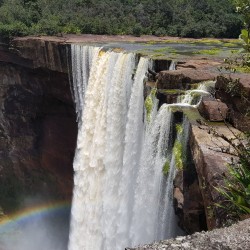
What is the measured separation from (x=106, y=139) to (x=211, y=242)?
1241 centimetres

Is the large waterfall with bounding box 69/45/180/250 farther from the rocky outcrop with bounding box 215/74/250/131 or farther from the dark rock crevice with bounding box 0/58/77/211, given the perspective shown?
the dark rock crevice with bounding box 0/58/77/211

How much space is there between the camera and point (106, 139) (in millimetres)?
15109

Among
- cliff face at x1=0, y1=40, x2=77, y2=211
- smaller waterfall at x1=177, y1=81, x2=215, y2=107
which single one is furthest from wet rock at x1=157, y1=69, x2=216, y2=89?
cliff face at x1=0, y1=40, x2=77, y2=211

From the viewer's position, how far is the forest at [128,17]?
29.0 metres

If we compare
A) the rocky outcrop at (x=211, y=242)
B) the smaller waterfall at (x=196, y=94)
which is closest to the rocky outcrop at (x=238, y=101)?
the smaller waterfall at (x=196, y=94)

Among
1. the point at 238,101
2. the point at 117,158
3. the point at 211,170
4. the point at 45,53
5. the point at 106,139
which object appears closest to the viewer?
the point at 211,170

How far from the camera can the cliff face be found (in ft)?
74.4

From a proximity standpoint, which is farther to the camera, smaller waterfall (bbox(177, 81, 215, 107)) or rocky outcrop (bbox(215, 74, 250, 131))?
smaller waterfall (bbox(177, 81, 215, 107))

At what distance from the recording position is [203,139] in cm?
775

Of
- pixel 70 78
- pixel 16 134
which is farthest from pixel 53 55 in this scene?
pixel 16 134

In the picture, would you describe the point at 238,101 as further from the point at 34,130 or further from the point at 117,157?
the point at 34,130

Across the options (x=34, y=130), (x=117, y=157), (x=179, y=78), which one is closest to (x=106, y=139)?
(x=117, y=157)

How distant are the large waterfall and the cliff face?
3.69 meters

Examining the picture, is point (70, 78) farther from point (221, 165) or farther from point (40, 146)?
point (221, 165)
